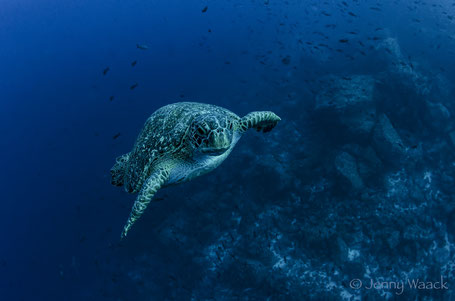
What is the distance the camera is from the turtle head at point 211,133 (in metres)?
3.35

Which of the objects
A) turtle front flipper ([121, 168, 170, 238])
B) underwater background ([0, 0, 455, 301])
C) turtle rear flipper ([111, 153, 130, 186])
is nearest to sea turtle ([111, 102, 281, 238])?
turtle front flipper ([121, 168, 170, 238])

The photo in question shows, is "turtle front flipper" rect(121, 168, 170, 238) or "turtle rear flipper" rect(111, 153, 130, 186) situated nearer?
"turtle front flipper" rect(121, 168, 170, 238)

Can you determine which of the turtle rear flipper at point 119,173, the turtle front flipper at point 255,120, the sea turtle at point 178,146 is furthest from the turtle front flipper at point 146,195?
the turtle rear flipper at point 119,173

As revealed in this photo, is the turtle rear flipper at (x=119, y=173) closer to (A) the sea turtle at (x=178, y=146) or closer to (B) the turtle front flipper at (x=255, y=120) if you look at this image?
(A) the sea turtle at (x=178, y=146)

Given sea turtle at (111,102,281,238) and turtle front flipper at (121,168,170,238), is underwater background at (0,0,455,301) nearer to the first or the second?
sea turtle at (111,102,281,238)

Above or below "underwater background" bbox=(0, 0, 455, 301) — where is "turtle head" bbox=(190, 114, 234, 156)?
above

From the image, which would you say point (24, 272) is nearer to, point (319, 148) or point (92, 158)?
point (92, 158)

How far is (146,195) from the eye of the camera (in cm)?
364

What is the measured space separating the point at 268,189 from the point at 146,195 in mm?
7014

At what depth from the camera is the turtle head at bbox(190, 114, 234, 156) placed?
3350mm

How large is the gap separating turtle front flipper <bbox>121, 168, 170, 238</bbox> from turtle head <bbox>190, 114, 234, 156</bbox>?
2.77ft

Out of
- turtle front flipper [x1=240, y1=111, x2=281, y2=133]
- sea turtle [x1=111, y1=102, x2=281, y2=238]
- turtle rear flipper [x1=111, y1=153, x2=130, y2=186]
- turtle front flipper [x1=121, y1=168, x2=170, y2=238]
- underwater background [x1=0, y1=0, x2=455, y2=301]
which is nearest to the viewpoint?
sea turtle [x1=111, y1=102, x2=281, y2=238]

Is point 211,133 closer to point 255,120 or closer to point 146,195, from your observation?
point 146,195

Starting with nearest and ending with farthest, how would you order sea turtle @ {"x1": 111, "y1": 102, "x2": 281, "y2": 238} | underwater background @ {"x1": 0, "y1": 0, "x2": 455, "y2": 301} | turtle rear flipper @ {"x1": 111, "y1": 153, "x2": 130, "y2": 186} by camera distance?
sea turtle @ {"x1": 111, "y1": 102, "x2": 281, "y2": 238}, turtle rear flipper @ {"x1": 111, "y1": 153, "x2": 130, "y2": 186}, underwater background @ {"x1": 0, "y1": 0, "x2": 455, "y2": 301}
